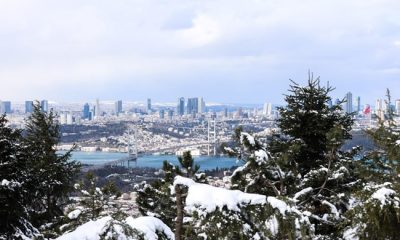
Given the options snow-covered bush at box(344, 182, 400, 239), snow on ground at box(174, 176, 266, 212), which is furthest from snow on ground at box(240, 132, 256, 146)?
snow on ground at box(174, 176, 266, 212)

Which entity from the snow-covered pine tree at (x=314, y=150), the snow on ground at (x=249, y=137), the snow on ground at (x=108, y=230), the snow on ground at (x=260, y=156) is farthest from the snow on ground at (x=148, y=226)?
the snow-covered pine tree at (x=314, y=150)

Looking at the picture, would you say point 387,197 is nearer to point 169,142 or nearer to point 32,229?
point 32,229

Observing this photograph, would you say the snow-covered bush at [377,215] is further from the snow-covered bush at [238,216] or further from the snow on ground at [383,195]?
the snow-covered bush at [238,216]

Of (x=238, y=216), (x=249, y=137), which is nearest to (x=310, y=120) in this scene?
(x=249, y=137)

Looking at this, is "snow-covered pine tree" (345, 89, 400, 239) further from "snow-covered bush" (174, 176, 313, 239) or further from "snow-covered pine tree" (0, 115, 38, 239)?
"snow-covered pine tree" (0, 115, 38, 239)

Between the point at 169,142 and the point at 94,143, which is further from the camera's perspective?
the point at 169,142

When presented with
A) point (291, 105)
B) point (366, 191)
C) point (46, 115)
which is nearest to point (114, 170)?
point (46, 115)

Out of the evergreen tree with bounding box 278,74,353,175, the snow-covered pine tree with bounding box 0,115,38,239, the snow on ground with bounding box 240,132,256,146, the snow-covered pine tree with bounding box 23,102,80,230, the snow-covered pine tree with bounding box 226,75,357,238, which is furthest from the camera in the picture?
the snow-covered pine tree with bounding box 23,102,80,230
